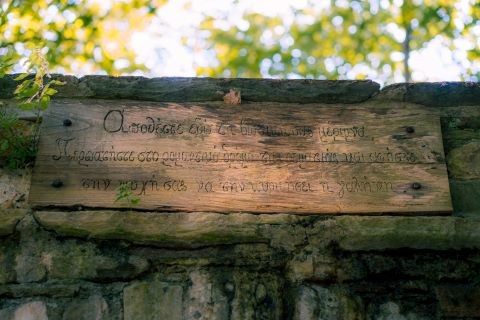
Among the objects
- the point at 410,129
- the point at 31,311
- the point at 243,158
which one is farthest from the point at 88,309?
the point at 410,129

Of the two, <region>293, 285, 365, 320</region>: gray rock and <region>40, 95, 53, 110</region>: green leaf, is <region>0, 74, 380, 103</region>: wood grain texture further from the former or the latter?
<region>293, 285, 365, 320</region>: gray rock

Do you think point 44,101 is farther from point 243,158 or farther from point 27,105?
point 243,158

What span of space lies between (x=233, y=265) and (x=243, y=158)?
1.56 feet

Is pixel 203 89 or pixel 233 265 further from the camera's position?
pixel 203 89

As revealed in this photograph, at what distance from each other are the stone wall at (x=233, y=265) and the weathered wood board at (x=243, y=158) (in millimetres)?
81

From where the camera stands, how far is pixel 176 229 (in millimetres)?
1826

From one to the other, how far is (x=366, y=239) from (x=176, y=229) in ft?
2.62

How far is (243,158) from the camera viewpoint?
1.98 m

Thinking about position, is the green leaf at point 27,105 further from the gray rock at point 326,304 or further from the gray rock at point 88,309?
the gray rock at point 326,304

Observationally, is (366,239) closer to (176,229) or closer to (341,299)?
(341,299)

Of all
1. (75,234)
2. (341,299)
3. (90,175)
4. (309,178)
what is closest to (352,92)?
(309,178)

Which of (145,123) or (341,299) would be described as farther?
(145,123)

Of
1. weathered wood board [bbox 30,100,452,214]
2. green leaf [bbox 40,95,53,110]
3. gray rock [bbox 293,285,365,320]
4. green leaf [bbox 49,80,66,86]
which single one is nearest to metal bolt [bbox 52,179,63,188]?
weathered wood board [bbox 30,100,452,214]

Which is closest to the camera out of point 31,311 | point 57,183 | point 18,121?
point 31,311
